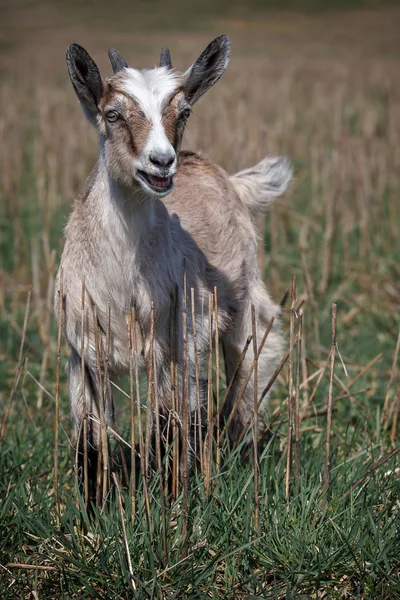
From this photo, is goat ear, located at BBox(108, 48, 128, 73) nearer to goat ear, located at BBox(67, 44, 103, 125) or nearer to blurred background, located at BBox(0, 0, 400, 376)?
goat ear, located at BBox(67, 44, 103, 125)

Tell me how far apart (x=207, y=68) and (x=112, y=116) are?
562 mm

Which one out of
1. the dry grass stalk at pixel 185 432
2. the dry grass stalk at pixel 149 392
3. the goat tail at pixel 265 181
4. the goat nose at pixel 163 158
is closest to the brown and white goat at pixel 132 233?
the goat nose at pixel 163 158

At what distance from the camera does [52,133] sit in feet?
35.0

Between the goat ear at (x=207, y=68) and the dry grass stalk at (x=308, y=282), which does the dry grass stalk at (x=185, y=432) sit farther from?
the dry grass stalk at (x=308, y=282)

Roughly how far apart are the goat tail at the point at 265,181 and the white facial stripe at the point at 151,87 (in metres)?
1.59

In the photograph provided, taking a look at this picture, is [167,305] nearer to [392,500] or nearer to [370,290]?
[392,500]

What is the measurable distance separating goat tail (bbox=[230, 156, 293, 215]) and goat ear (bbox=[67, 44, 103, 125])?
5.41 feet

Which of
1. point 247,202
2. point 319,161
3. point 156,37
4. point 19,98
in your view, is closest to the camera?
point 247,202

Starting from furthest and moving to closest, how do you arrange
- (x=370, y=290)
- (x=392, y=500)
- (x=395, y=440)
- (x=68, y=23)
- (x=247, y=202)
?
1. (x=68, y=23)
2. (x=370, y=290)
3. (x=247, y=202)
4. (x=395, y=440)
5. (x=392, y=500)

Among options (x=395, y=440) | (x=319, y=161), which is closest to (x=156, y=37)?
(x=319, y=161)

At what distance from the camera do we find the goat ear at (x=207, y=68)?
3.71 meters

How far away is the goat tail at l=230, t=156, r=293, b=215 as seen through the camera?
17.0 ft

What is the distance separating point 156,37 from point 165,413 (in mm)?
17683

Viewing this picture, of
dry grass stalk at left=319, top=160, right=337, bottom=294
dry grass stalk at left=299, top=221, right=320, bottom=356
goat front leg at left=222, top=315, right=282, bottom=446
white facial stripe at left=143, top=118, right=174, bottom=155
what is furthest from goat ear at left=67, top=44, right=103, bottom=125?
dry grass stalk at left=319, top=160, right=337, bottom=294
